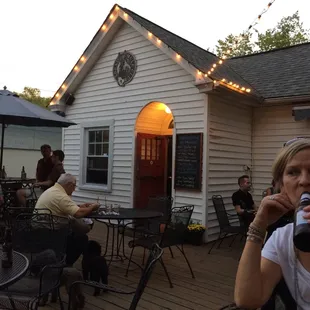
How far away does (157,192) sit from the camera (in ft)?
26.8

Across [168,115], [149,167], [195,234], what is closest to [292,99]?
[168,115]

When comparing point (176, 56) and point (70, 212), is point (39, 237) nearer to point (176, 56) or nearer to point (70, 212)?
point (70, 212)

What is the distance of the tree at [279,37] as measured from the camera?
26.9m

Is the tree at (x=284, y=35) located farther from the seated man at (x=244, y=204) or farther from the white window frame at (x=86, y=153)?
the seated man at (x=244, y=204)

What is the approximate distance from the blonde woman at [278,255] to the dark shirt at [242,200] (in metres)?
4.66

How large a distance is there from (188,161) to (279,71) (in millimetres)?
3539

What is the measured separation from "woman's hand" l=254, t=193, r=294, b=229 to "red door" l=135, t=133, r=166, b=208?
6456 mm

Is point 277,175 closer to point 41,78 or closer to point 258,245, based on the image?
point 258,245

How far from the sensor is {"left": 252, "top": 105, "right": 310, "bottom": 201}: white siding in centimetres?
691

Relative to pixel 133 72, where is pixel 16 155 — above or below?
below

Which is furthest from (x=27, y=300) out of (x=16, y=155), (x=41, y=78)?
(x=41, y=78)

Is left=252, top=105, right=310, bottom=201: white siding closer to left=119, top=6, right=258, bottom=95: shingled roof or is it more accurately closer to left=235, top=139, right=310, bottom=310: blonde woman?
left=119, top=6, right=258, bottom=95: shingled roof

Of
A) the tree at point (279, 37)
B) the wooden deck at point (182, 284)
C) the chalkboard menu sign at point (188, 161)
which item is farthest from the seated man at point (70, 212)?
the tree at point (279, 37)

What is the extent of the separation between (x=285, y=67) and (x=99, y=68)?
14.6 feet
